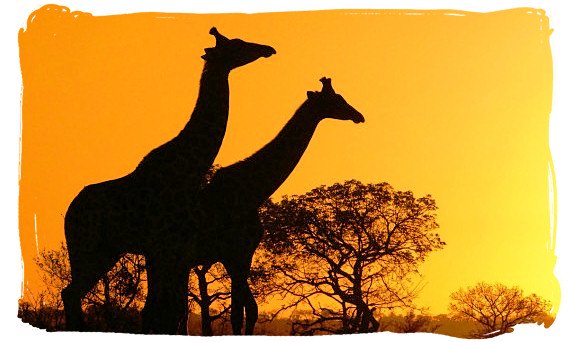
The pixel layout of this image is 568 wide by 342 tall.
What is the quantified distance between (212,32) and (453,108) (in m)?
0.93

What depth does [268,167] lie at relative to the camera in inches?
124

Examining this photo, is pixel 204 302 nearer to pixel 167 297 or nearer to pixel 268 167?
pixel 167 297

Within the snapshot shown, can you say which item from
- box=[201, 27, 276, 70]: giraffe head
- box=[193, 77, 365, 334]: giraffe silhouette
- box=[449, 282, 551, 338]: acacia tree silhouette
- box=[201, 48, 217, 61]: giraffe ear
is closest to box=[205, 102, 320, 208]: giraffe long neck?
box=[193, 77, 365, 334]: giraffe silhouette

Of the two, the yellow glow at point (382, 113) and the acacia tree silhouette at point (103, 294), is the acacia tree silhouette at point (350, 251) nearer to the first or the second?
the yellow glow at point (382, 113)

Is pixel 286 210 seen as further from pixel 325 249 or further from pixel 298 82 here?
pixel 298 82

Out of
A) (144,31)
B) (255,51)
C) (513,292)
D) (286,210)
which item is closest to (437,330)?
(513,292)

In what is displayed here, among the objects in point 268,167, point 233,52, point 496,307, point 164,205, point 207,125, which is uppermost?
point 233,52

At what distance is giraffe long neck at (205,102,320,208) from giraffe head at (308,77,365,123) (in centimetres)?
4

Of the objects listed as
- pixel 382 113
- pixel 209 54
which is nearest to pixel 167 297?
pixel 209 54

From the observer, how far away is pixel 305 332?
10.3ft

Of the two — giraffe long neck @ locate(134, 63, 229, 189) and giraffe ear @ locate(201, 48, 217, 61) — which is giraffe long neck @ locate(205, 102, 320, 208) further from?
giraffe ear @ locate(201, 48, 217, 61)

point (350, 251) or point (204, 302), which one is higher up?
point (350, 251)

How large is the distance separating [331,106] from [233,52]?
0.41 metres

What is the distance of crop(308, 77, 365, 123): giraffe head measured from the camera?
313 cm
